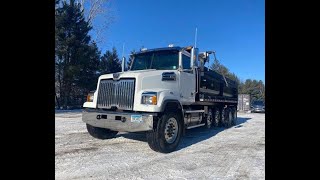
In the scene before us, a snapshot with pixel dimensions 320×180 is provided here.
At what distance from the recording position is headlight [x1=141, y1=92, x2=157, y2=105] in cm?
573

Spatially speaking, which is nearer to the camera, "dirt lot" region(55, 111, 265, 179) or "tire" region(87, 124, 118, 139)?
"dirt lot" region(55, 111, 265, 179)

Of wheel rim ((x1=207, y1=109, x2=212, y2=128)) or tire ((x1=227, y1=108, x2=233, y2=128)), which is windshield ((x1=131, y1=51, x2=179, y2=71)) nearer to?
wheel rim ((x1=207, y1=109, x2=212, y2=128))

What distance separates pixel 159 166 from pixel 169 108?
1.80 meters

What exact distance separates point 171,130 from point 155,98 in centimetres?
107

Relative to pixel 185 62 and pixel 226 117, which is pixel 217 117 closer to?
pixel 226 117

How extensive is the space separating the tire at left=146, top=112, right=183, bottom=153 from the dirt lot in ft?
0.62

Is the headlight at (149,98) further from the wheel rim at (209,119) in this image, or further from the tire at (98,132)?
the wheel rim at (209,119)

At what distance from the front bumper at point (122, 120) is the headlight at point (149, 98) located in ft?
0.94

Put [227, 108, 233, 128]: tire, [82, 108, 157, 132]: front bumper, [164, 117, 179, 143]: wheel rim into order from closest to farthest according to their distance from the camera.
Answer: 1. [82, 108, 157, 132]: front bumper
2. [164, 117, 179, 143]: wheel rim
3. [227, 108, 233, 128]: tire

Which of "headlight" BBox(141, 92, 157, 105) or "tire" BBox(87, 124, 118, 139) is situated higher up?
"headlight" BBox(141, 92, 157, 105)

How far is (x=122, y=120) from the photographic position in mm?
5785

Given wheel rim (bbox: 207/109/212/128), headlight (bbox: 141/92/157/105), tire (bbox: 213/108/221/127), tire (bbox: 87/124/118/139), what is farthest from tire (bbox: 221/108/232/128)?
headlight (bbox: 141/92/157/105)
